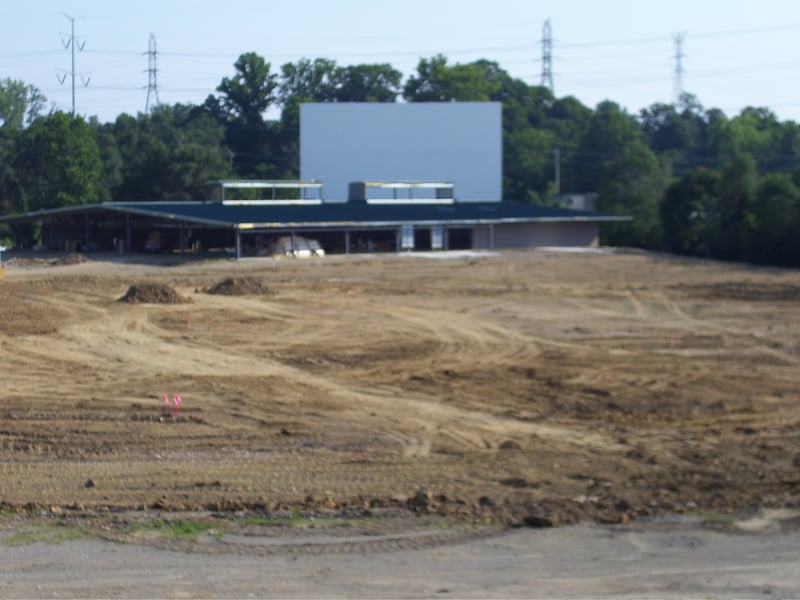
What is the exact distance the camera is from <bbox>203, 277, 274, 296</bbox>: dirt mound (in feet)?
111

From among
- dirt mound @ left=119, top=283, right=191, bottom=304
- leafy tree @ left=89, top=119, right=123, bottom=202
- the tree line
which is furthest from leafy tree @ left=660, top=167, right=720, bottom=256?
leafy tree @ left=89, top=119, right=123, bottom=202

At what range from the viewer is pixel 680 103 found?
430 ft

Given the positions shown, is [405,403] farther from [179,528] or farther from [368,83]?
[368,83]

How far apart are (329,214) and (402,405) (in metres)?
43.4

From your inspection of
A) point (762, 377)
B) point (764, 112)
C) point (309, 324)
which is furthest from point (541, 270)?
point (764, 112)

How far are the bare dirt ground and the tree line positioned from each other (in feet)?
78.4

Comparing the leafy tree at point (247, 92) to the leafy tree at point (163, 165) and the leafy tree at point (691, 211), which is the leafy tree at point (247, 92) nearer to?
the leafy tree at point (163, 165)

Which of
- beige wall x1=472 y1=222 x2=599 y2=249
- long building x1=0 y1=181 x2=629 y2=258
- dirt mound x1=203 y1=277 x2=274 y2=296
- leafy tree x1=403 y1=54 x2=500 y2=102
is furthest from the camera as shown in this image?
leafy tree x1=403 y1=54 x2=500 y2=102

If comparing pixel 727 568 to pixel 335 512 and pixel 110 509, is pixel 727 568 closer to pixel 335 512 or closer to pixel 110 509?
pixel 335 512

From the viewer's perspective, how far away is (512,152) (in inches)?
4237

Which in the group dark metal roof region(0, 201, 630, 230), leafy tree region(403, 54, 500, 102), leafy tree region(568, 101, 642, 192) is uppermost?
leafy tree region(403, 54, 500, 102)

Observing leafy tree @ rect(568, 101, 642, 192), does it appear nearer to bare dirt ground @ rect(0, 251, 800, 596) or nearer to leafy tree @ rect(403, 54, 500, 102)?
leafy tree @ rect(403, 54, 500, 102)

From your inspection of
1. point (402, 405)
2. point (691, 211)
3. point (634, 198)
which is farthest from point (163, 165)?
point (402, 405)

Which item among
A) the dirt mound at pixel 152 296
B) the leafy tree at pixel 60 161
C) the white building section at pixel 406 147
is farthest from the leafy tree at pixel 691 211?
the leafy tree at pixel 60 161
